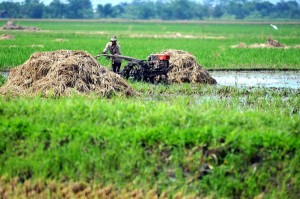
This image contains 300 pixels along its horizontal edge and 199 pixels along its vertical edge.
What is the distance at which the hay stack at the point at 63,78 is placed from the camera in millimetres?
12266

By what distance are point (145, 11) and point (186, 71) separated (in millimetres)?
105123

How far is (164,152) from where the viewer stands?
22.0ft

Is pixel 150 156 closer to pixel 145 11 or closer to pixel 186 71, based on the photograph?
pixel 186 71

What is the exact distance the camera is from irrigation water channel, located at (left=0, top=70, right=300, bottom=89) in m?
16.2

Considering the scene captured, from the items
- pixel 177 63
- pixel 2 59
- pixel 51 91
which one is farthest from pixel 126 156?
pixel 2 59

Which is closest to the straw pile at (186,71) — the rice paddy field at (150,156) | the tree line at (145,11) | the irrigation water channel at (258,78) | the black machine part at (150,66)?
the irrigation water channel at (258,78)

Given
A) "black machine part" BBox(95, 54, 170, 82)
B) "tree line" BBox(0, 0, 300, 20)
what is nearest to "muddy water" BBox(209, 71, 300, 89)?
"black machine part" BBox(95, 54, 170, 82)

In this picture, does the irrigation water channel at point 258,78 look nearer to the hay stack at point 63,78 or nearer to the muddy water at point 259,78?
the muddy water at point 259,78

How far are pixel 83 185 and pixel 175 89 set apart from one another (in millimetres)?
8437

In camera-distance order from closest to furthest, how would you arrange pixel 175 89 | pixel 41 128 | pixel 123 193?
pixel 123 193
pixel 41 128
pixel 175 89

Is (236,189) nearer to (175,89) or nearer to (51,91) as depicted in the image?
(51,91)

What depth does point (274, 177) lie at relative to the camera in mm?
6551

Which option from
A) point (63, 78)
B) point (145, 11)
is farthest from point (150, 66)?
point (145, 11)

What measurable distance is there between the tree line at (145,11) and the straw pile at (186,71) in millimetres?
81702
